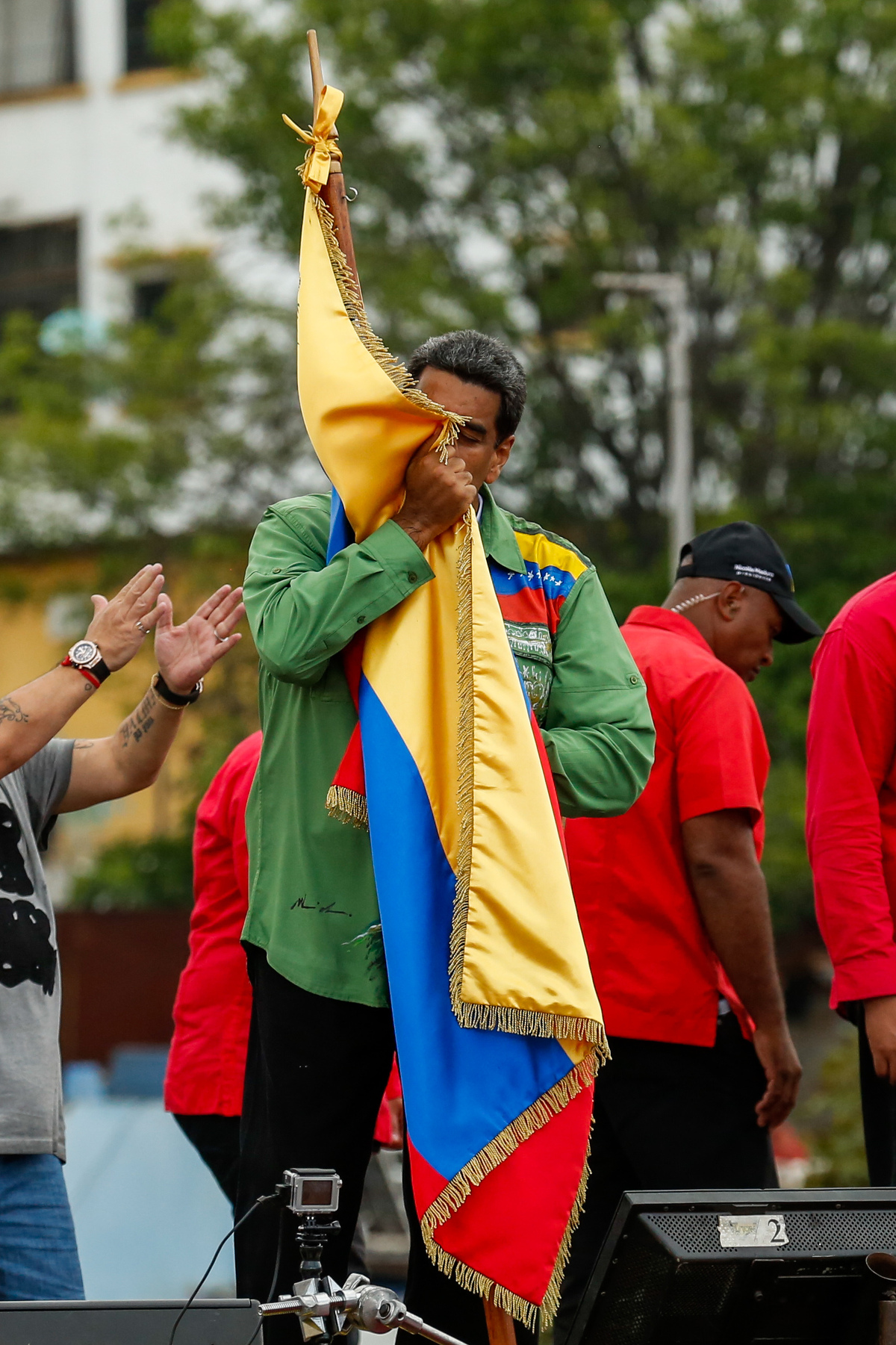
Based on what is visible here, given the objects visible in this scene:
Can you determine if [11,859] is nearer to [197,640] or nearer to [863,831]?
[197,640]

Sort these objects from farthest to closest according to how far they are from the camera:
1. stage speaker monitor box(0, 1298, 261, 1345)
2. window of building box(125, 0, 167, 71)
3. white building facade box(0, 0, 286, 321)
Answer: window of building box(125, 0, 167, 71) → white building facade box(0, 0, 286, 321) → stage speaker monitor box(0, 1298, 261, 1345)

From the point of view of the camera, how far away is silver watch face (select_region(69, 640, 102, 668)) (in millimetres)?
3311

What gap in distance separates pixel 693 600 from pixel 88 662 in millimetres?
1720

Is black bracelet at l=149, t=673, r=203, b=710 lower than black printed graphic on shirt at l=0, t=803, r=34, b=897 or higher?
higher

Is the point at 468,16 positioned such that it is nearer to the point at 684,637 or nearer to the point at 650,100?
the point at 650,100

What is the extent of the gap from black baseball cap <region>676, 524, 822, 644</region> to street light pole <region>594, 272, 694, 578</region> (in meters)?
9.50

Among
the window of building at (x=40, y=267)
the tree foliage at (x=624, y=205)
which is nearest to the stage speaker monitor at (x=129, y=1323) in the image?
the tree foliage at (x=624, y=205)

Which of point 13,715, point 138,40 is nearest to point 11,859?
point 13,715

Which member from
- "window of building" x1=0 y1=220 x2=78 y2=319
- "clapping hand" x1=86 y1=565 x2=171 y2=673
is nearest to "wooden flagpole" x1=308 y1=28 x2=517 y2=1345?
"clapping hand" x1=86 y1=565 x2=171 y2=673

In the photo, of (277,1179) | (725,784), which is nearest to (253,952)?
(277,1179)

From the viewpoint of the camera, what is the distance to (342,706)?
3.08m

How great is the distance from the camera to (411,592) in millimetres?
3041

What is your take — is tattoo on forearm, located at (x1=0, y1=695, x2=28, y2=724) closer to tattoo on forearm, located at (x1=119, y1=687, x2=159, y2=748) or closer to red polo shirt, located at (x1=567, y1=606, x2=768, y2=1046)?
tattoo on forearm, located at (x1=119, y1=687, x2=159, y2=748)

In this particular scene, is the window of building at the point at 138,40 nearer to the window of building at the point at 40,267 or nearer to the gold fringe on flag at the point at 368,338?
the window of building at the point at 40,267
